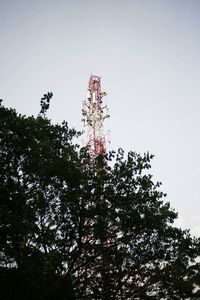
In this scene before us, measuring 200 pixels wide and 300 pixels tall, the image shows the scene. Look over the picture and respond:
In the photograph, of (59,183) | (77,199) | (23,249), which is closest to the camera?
(23,249)

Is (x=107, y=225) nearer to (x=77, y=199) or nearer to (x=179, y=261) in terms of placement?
(x=77, y=199)

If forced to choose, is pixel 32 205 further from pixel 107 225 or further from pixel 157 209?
pixel 157 209

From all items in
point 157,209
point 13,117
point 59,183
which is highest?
point 13,117

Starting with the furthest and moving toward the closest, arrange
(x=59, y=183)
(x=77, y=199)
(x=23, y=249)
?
(x=59, y=183) < (x=77, y=199) < (x=23, y=249)

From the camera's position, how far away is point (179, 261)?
10789mm

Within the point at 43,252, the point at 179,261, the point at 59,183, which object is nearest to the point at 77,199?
the point at 59,183

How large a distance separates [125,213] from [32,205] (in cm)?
303

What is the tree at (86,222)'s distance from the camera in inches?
363

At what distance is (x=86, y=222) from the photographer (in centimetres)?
995

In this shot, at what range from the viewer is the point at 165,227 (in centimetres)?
1061

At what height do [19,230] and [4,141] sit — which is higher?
[4,141]

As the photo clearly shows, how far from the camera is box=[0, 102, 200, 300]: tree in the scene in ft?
30.3

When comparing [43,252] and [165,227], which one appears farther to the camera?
[165,227]

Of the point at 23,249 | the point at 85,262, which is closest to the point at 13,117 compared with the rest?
the point at 23,249
